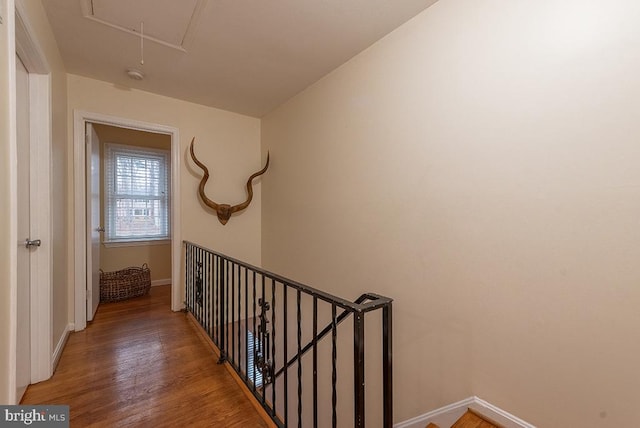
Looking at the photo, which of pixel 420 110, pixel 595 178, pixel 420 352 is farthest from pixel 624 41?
pixel 420 352

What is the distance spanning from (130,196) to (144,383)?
341cm

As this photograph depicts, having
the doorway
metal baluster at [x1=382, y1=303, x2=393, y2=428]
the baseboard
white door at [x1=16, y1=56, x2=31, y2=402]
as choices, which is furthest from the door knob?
the doorway

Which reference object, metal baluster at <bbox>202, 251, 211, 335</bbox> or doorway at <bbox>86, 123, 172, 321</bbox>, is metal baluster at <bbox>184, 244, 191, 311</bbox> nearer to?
metal baluster at <bbox>202, 251, 211, 335</bbox>

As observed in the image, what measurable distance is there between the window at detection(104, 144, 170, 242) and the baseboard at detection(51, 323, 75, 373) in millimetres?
1966

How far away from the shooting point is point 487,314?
1.50 m

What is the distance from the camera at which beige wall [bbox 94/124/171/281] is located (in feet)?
13.7

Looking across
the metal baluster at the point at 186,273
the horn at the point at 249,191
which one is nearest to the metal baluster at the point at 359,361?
the metal baluster at the point at 186,273

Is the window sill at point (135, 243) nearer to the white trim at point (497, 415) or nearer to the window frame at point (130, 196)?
the window frame at point (130, 196)

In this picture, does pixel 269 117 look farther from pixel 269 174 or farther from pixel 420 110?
pixel 420 110

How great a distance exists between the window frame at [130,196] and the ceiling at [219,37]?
1.83m

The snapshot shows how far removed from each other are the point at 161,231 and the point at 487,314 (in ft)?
15.6

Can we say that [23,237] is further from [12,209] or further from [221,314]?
[221,314]

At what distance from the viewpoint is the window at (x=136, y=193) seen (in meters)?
4.24

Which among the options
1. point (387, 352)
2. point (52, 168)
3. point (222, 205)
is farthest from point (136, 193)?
point (387, 352)
